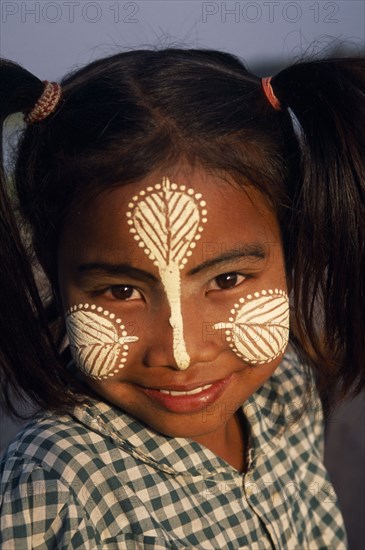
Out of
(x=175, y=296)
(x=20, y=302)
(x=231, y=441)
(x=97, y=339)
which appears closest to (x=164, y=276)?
(x=175, y=296)

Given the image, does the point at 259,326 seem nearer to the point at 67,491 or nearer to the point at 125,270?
the point at 125,270

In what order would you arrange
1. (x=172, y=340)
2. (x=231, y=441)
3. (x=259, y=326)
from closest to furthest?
1. (x=172, y=340)
2. (x=259, y=326)
3. (x=231, y=441)

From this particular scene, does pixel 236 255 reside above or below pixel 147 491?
above

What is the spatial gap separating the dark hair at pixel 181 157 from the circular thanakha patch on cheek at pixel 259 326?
14 cm

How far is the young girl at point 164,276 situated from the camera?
1477 mm

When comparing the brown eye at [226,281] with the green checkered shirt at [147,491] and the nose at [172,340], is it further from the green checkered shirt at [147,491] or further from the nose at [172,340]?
the green checkered shirt at [147,491]

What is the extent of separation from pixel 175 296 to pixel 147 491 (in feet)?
1.23

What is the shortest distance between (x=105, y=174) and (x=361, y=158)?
48 cm

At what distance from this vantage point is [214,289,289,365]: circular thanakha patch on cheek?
61.4 inches

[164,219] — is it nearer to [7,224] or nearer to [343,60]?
[7,224]

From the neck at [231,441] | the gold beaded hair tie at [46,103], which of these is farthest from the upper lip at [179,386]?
the gold beaded hair tie at [46,103]

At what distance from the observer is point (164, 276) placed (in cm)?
147

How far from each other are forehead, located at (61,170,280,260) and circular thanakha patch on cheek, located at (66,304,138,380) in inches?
4.2

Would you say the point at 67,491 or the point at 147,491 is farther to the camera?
the point at 147,491
